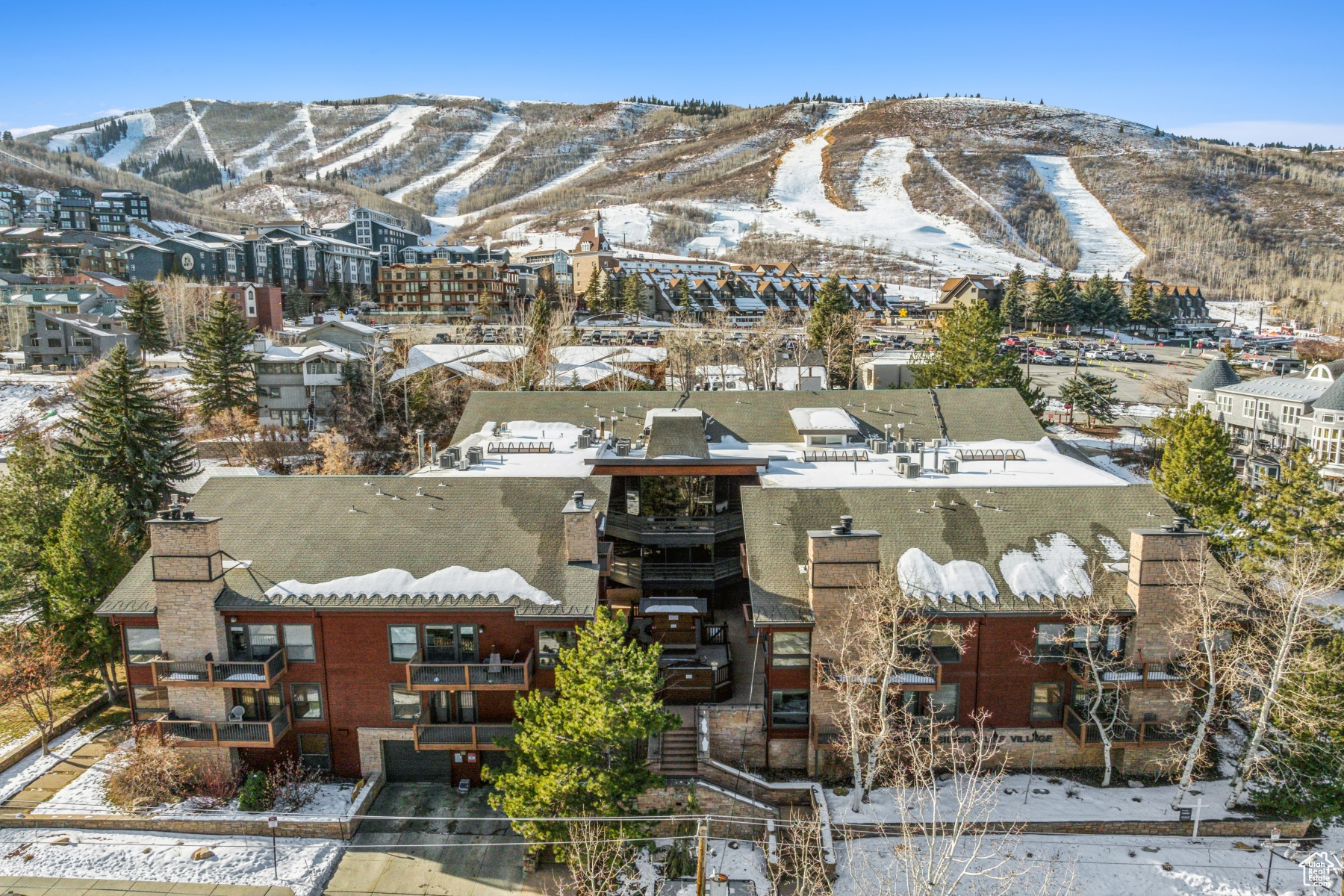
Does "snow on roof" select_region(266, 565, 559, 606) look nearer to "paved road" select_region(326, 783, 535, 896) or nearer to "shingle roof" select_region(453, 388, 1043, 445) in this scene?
"paved road" select_region(326, 783, 535, 896)

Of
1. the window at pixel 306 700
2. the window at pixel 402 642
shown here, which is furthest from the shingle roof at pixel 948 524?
the window at pixel 306 700

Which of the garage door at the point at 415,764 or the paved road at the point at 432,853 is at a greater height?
the garage door at the point at 415,764

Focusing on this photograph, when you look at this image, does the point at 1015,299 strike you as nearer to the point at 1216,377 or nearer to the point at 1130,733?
the point at 1216,377

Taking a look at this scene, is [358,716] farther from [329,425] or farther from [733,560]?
[329,425]

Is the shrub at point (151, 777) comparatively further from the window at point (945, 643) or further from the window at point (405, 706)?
the window at point (945, 643)

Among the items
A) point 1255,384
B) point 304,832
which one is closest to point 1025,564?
point 304,832

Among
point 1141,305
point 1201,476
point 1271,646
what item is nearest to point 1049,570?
point 1271,646
